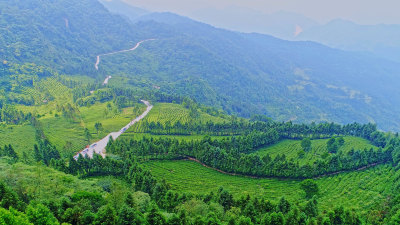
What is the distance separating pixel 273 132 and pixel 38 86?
7033 inches

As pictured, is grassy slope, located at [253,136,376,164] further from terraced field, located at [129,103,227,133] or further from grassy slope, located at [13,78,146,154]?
grassy slope, located at [13,78,146,154]

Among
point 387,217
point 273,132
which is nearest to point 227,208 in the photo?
point 387,217

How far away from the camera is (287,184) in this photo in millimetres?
75312

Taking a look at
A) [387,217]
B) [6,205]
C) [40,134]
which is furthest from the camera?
[40,134]

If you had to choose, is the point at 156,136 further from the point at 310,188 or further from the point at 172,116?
the point at 310,188

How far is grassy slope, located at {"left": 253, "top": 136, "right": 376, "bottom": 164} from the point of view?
98.9 m

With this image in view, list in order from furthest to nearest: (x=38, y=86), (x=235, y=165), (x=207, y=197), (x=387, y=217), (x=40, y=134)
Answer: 1. (x=38, y=86)
2. (x=40, y=134)
3. (x=235, y=165)
4. (x=207, y=197)
5. (x=387, y=217)

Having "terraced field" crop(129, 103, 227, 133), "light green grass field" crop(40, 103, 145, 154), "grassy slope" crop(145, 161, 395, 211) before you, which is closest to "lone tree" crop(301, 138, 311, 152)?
"grassy slope" crop(145, 161, 395, 211)

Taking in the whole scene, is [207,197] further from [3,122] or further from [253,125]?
[3,122]

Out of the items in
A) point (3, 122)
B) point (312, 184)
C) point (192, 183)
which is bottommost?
point (3, 122)

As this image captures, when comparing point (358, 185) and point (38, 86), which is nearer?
point (358, 185)

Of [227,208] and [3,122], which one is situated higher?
[227,208]

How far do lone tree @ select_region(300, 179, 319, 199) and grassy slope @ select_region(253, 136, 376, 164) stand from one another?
27911mm

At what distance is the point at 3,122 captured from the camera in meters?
118
